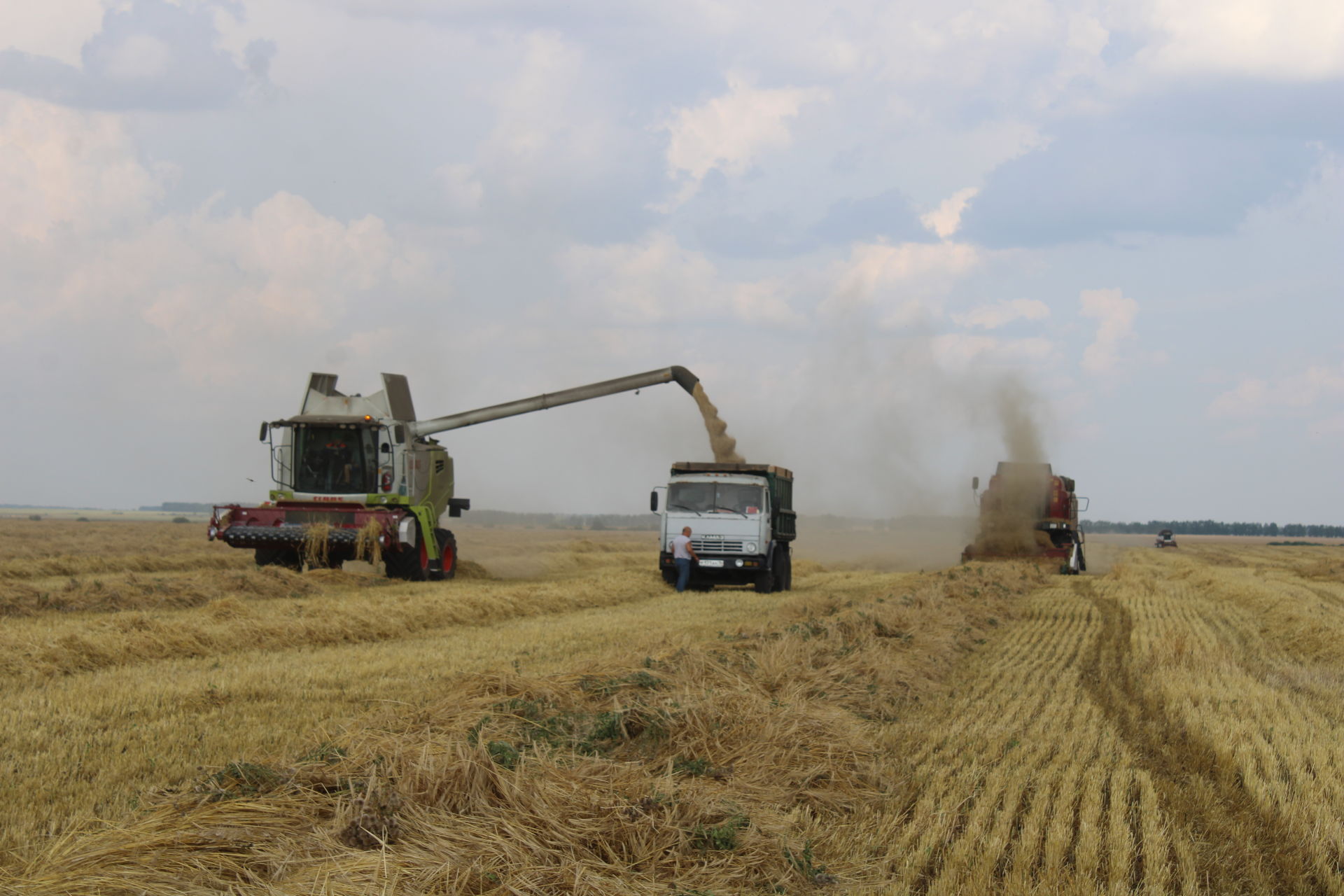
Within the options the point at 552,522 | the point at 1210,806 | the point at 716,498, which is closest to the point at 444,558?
the point at 716,498

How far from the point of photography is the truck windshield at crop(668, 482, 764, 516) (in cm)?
2166

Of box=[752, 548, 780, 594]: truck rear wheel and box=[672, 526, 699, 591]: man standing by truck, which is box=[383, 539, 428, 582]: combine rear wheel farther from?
box=[752, 548, 780, 594]: truck rear wheel

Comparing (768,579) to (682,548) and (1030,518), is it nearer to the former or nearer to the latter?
(682,548)

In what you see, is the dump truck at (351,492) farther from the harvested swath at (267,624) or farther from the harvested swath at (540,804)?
the harvested swath at (540,804)

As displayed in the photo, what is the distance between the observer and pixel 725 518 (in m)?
21.8

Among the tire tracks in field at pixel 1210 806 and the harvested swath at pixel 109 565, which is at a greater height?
the harvested swath at pixel 109 565

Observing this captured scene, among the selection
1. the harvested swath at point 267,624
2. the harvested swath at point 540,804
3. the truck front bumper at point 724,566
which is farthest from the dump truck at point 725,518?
the harvested swath at point 540,804

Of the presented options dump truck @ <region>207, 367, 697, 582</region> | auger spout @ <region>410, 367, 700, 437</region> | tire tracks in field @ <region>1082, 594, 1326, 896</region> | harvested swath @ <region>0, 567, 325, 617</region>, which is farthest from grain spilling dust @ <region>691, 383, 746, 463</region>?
tire tracks in field @ <region>1082, 594, 1326, 896</region>

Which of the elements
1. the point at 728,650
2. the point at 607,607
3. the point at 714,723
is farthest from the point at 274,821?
the point at 607,607

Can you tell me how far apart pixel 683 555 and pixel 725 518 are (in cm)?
111

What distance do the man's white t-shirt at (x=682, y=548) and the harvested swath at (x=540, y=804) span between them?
13.4 metres

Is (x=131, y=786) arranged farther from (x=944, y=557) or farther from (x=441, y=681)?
(x=944, y=557)

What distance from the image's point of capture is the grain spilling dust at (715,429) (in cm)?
2484

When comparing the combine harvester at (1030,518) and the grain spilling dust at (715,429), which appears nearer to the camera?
the grain spilling dust at (715,429)
